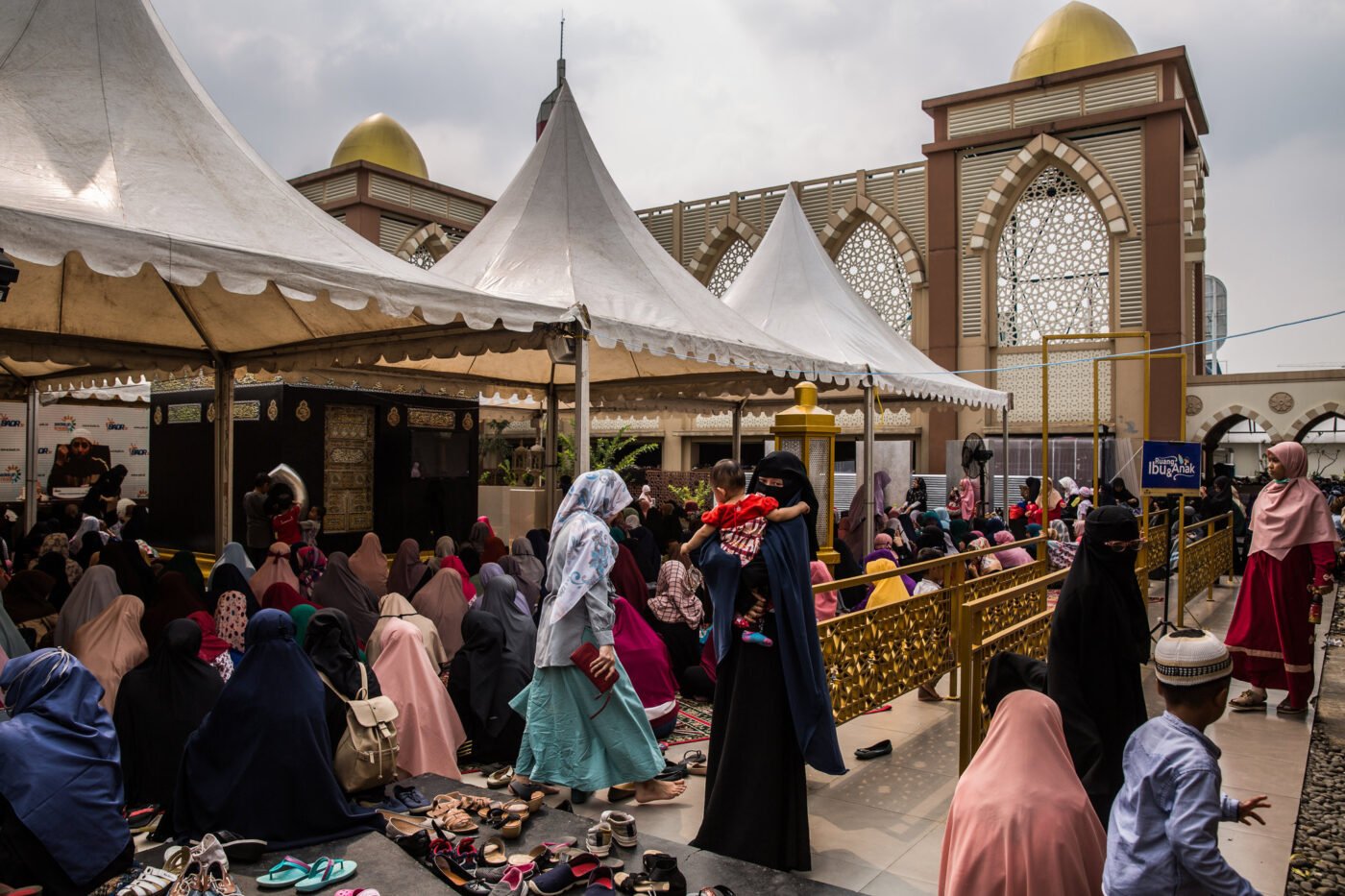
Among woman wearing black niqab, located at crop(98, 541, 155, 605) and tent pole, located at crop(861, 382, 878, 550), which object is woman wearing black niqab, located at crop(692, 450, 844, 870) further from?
tent pole, located at crop(861, 382, 878, 550)

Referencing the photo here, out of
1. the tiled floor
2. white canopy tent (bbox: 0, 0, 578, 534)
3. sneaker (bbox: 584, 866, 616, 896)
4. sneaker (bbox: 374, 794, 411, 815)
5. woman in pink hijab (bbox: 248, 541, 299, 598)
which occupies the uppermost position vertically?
white canopy tent (bbox: 0, 0, 578, 534)

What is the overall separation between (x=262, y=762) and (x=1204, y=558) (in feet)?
26.3

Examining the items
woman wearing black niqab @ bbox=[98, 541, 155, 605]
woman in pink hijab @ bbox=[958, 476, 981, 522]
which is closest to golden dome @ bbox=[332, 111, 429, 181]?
woman in pink hijab @ bbox=[958, 476, 981, 522]

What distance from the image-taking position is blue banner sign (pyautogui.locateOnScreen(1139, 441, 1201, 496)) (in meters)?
6.22

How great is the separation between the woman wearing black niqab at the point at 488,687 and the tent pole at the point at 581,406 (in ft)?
3.20

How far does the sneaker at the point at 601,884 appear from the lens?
2768 millimetres

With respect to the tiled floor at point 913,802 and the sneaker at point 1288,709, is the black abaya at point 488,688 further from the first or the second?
the sneaker at point 1288,709

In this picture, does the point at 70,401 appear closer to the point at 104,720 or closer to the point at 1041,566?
the point at 104,720

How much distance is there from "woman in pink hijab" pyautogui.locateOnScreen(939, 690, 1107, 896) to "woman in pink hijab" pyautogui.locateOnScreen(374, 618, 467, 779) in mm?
2575

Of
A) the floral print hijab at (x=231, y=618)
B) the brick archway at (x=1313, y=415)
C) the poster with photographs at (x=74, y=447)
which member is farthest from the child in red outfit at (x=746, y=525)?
the brick archway at (x=1313, y=415)

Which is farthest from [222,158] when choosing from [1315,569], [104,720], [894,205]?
[894,205]

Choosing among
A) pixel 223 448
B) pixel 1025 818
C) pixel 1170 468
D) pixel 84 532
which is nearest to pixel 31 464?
pixel 84 532

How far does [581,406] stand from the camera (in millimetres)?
5094

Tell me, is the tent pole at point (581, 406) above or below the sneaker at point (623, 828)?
above
